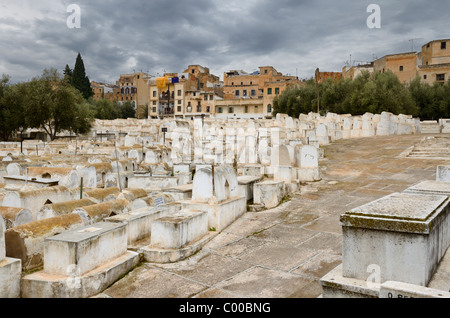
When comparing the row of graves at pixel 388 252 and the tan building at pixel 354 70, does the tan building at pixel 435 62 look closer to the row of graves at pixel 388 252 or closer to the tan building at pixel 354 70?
the tan building at pixel 354 70

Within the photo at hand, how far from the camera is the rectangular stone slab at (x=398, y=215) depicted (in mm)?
3094

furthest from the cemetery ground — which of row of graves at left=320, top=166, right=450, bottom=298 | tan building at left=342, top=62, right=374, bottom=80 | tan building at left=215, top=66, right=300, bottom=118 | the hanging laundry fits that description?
the hanging laundry

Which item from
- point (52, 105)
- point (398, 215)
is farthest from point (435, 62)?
point (398, 215)

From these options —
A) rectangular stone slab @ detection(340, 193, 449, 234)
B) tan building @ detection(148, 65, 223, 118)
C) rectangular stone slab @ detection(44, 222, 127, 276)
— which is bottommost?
rectangular stone slab @ detection(44, 222, 127, 276)

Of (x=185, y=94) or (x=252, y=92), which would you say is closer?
(x=185, y=94)

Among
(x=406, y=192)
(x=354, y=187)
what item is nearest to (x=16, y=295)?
(x=406, y=192)

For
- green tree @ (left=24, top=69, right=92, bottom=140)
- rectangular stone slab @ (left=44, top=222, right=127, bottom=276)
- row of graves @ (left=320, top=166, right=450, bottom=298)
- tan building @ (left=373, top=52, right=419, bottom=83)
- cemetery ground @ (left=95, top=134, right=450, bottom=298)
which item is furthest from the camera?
tan building @ (left=373, top=52, right=419, bottom=83)

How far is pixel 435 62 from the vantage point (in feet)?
198

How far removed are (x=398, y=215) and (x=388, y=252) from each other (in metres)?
0.37

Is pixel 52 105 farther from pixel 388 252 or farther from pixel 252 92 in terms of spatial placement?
pixel 252 92

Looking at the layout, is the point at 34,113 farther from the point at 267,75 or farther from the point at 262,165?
the point at 267,75

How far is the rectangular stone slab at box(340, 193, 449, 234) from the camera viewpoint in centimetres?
309

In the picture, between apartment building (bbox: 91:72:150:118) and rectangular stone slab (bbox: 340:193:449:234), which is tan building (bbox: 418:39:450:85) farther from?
rectangular stone slab (bbox: 340:193:449:234)

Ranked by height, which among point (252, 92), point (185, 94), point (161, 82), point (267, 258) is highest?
point (161, 82)
